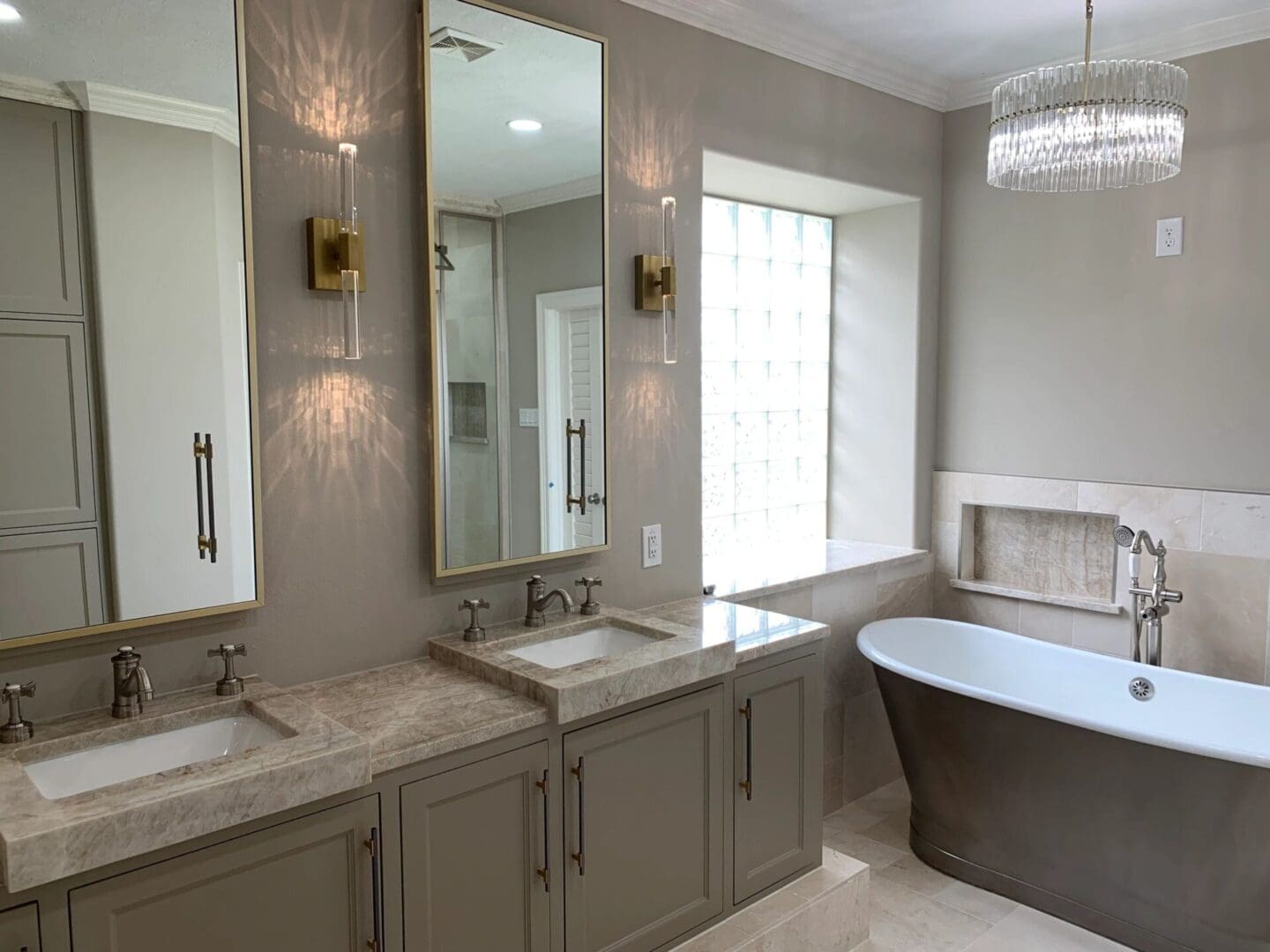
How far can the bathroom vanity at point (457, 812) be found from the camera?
4.83ft

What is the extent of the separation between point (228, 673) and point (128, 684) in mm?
195

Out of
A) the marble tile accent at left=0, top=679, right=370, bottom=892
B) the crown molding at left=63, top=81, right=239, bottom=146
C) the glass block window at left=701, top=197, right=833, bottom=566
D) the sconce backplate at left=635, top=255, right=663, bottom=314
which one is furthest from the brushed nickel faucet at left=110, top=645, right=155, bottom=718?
the glass block window at left=701, top=197, right=833, bottom=566

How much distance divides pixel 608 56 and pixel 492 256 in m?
0.70

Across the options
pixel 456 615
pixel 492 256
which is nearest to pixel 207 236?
pixel 492 256

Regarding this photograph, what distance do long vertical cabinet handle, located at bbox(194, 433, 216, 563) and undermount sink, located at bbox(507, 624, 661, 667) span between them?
2.49 ft

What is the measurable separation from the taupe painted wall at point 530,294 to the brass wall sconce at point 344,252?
1.35 ft

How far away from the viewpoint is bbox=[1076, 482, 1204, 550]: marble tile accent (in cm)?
324

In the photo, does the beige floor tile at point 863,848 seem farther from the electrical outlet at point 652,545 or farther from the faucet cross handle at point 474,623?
the faucet cross handle at point 474,623

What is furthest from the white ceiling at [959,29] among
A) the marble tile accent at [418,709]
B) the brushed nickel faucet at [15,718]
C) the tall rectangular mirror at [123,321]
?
the brushed nickel faucet at [15,718]

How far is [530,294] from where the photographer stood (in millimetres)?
2479

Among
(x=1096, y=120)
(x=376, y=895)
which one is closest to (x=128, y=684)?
(x=376, y=895)

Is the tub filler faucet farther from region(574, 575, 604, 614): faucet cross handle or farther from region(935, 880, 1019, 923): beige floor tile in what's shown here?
region(574, 575, 604, 614): faucet cross handle

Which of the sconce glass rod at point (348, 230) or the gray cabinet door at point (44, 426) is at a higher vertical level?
the sconce glass rod at point (348, 230)

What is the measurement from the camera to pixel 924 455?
12.7 feet
